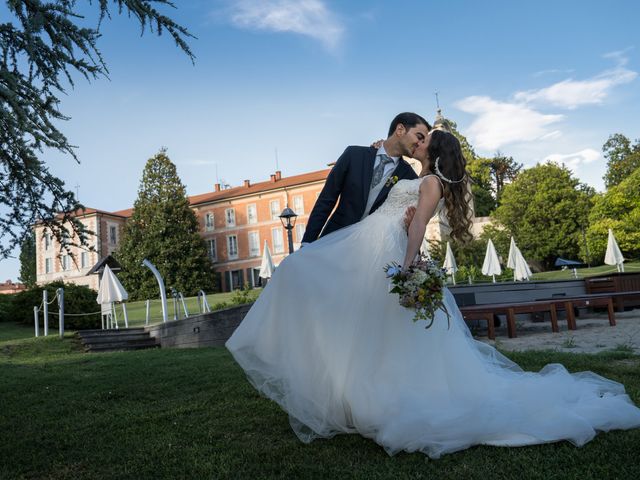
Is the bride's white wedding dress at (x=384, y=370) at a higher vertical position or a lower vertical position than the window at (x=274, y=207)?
lower

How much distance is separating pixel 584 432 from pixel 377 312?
126 cm

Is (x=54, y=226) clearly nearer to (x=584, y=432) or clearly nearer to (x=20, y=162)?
(x=20, y=162)

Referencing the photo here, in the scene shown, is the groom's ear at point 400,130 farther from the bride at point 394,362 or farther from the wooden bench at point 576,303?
the wooden bench at point 576,303

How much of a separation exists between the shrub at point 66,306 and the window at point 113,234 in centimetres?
3292

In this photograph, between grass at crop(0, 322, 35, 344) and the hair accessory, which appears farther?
grass at crop(0, 322, 35, 344)

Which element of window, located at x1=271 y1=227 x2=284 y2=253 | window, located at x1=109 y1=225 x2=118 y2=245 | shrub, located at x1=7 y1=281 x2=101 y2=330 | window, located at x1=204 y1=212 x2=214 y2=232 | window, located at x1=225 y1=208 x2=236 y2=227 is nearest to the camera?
shrub, located at x1=7 y1=281 x2=101 y2=330

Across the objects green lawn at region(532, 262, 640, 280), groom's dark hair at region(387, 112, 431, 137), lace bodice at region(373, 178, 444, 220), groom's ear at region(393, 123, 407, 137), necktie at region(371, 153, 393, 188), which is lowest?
green lawn at region(532, 262, 640, 280)

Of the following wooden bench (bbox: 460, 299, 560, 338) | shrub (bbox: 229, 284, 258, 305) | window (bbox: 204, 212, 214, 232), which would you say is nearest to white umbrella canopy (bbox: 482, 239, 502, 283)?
shrub (bbox: 229, 284, 258, 305)

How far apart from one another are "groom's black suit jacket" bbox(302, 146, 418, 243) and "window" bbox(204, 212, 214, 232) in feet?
167

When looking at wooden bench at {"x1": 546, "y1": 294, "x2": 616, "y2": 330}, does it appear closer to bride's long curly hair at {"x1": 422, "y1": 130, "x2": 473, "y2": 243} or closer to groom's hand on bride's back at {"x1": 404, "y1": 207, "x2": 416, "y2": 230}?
bride's long curly hair at {"x1": 422, "y1": 130, "x2": 473, "y2": 243}

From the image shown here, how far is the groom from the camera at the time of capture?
3.50 meters

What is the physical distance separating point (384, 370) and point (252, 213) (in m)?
49.1

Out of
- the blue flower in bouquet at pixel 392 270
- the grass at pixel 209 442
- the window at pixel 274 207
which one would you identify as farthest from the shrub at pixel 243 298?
the window at pixel 274 207

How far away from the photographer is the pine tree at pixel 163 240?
42000mm
